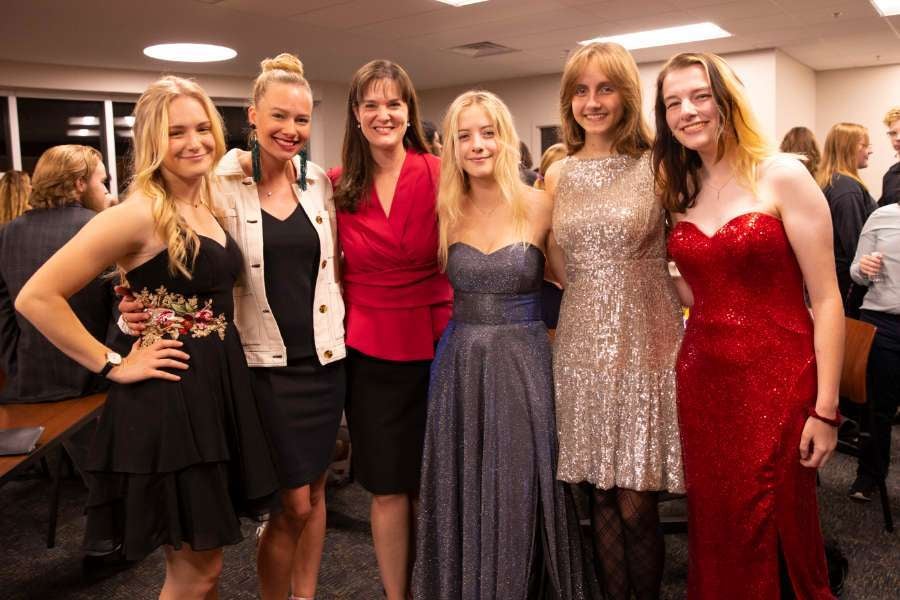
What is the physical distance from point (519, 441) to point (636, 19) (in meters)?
5.73

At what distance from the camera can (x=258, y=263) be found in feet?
6.70

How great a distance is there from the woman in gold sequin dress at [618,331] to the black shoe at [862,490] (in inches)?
79.6

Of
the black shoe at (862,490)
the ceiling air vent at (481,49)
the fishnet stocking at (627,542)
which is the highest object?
the ceiling air vent at (481,49)

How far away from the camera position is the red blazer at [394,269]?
2.22 metres

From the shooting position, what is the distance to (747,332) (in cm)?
186

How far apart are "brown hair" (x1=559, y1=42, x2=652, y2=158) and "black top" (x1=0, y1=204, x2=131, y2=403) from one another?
2.23m

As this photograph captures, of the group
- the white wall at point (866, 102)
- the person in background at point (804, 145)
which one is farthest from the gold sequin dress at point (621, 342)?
the white wall at point (866, 102)

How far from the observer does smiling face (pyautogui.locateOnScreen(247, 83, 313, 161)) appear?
6.67 ft

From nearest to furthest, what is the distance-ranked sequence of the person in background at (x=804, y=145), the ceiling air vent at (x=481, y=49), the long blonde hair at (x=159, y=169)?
the long blonde hair at (x=159, y=169)
the person in background at (x=804, y=145)
the ceiling air vent at (x=481, y=49)

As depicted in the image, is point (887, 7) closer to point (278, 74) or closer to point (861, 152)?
point (861, 152)

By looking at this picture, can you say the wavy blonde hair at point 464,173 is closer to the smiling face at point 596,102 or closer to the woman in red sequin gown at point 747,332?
the smiling face at point 596,102

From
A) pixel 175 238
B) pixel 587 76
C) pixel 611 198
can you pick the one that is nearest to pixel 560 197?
pixel 611 198

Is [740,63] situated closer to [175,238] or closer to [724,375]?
[724,375]

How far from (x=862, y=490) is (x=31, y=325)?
3.86m
